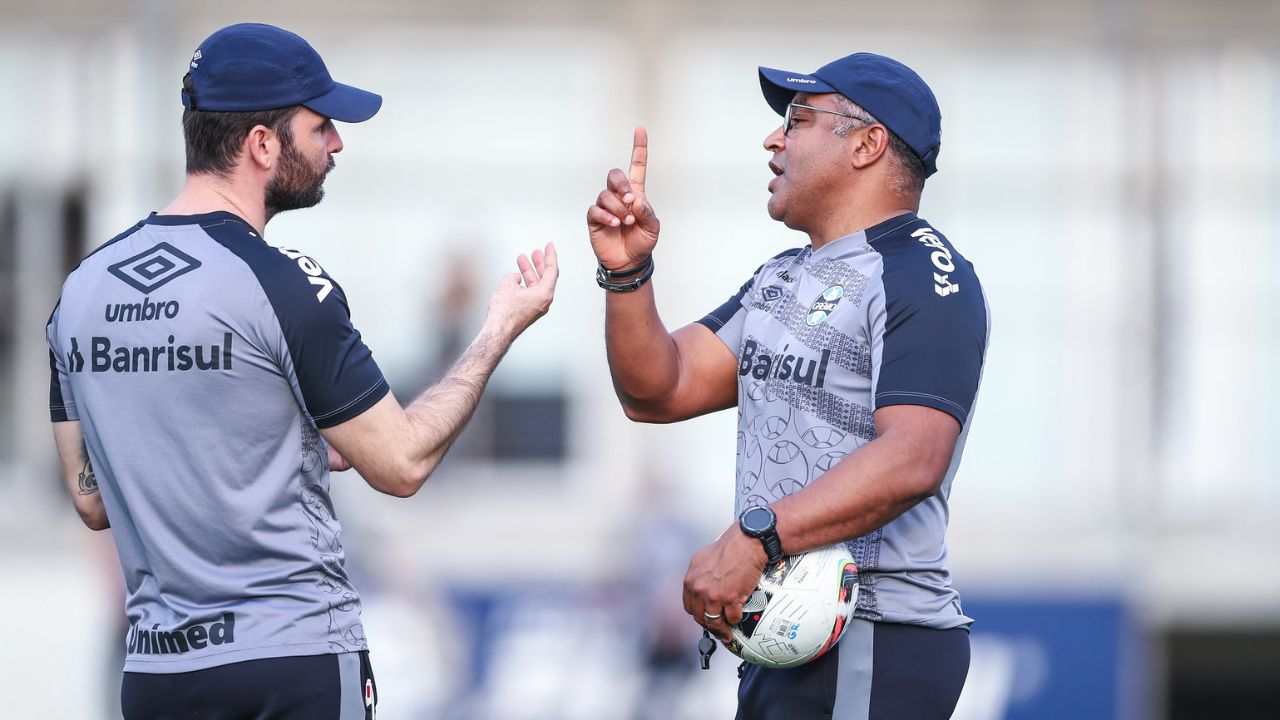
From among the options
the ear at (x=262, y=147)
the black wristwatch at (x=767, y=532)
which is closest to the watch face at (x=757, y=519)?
the black wristwatch at (x=767, y=532)

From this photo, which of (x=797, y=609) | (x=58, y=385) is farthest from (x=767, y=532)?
(x=58, y=385)

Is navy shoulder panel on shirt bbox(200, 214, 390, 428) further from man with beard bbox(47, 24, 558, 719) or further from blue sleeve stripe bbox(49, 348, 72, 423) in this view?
blue sleeve stripe bbox(49, 348, 72, 423)

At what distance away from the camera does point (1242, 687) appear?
41.0ft

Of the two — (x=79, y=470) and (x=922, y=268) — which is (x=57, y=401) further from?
(x=922, y=268)

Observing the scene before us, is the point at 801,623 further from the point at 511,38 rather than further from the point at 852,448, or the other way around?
the point at 511,38

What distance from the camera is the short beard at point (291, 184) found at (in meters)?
3.42

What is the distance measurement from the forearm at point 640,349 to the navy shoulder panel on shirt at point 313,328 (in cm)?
72

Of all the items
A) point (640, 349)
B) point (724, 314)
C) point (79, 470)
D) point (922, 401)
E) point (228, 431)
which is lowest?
point (79, 470)

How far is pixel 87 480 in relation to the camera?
11.5 ft

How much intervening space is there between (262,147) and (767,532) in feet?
4.68

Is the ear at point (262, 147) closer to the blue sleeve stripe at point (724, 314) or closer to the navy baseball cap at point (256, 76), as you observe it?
the navy baseball cap at point (256, 76)

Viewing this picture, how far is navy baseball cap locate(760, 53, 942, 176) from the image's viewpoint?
368cm

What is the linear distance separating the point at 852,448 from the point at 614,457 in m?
8.35

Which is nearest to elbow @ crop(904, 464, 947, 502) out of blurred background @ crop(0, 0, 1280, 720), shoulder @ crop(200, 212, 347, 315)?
shoulder @ crop(200, 212, 347, 315)
